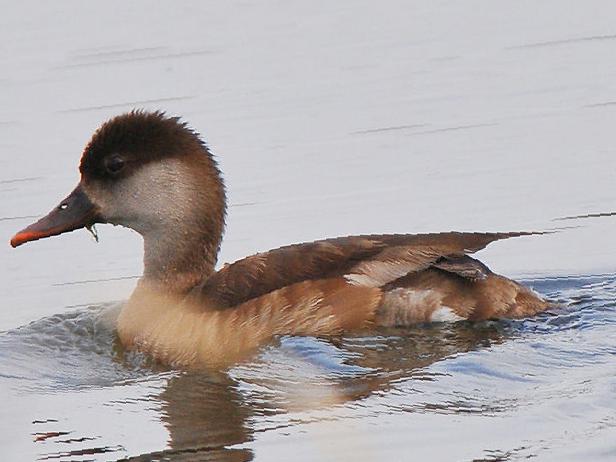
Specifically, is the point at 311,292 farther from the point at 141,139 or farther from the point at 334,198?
the point at 334,198

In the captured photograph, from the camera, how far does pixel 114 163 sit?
31.8 feet

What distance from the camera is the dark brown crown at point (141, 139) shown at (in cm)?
958

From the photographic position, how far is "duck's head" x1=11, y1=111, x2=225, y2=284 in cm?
962

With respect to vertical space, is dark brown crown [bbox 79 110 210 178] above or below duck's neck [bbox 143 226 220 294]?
above

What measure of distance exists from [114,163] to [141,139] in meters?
0.21

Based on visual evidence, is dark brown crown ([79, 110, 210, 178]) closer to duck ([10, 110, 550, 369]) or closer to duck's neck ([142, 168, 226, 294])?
duck ([10, 110, 550, 369])

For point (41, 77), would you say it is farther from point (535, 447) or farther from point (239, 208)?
point (535, 447)

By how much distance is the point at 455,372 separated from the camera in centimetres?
832

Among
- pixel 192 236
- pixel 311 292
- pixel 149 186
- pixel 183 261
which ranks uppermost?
pixel 149 186

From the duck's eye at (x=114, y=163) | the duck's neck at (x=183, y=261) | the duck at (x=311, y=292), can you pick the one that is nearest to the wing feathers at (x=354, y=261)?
the duck at (x=311, y=292)

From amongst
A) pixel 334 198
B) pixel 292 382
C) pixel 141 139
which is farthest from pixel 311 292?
pixel 334 198

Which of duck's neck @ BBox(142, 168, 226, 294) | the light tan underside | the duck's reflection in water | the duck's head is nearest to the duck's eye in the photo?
the duck's head

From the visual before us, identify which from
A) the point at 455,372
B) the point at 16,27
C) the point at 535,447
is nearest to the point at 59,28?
the point at 16,27

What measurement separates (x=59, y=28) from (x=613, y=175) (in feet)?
20.0
